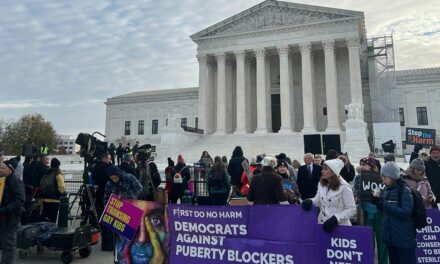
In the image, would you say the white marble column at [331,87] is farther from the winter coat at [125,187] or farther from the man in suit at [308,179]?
the winter coat at [125,187]

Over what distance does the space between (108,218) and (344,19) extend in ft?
116

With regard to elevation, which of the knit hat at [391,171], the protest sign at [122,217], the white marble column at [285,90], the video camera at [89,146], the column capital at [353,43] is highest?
the column capital at [353,43]

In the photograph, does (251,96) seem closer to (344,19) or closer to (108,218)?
(344,19)

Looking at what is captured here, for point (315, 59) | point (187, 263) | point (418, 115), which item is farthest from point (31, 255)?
point (418, 115)

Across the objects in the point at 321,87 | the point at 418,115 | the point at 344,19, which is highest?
the point at 344,19

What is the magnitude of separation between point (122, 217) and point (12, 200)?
6.64 ft

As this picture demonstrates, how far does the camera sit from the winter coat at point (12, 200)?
5266 millimetres

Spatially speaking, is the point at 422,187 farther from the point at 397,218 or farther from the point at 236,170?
the point at 236,170

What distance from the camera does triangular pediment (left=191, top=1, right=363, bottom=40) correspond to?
34981mm

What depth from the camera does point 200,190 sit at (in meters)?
10.4

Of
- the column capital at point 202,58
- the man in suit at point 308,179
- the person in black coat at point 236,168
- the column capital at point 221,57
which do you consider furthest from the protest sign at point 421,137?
the column capital at point 202,58

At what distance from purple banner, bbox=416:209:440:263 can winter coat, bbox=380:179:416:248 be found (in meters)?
1.38

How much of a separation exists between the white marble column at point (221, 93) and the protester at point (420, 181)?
31962 mm

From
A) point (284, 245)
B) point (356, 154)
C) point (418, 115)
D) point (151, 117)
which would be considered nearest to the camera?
point (284, 245)
